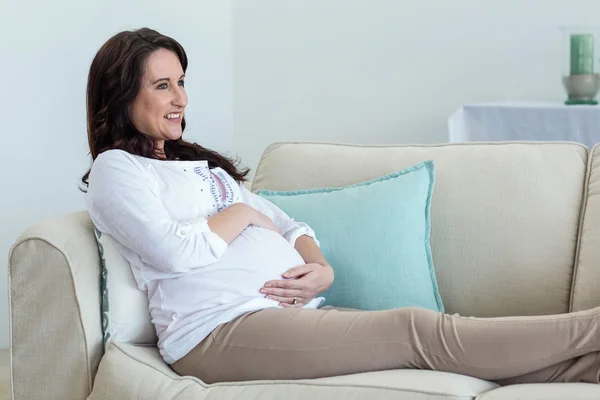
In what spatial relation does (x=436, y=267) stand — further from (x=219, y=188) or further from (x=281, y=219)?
(x=219, y=188)

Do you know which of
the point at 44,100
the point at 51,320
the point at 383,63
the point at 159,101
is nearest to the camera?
the point at 51,320

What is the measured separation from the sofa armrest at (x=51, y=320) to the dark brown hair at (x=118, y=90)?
11.8 inches

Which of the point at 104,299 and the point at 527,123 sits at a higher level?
the point at 527,123

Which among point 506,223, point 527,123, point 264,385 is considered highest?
point 527,123

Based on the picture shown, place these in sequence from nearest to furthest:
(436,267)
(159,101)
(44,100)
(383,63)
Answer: (159,101)
(436,267)
(44,100)
(383,63)

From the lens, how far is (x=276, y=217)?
2.09m

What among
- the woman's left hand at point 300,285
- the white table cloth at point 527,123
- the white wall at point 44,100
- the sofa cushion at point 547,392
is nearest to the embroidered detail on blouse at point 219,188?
the woman's left hand at point 300,285

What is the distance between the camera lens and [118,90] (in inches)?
77.8

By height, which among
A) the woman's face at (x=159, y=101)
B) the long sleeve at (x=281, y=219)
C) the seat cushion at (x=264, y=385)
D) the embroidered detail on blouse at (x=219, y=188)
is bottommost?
the seat cushion at (x=264, y=385)

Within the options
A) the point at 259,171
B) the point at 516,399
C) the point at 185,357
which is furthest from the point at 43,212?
the point at 516,399

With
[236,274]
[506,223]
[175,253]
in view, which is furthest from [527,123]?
[175,253]

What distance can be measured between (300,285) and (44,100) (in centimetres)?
179

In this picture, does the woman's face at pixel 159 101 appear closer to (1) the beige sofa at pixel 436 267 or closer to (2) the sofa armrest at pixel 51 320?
(1) the beige sofa at pixel 436 267

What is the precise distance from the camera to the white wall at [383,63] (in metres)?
3.69
